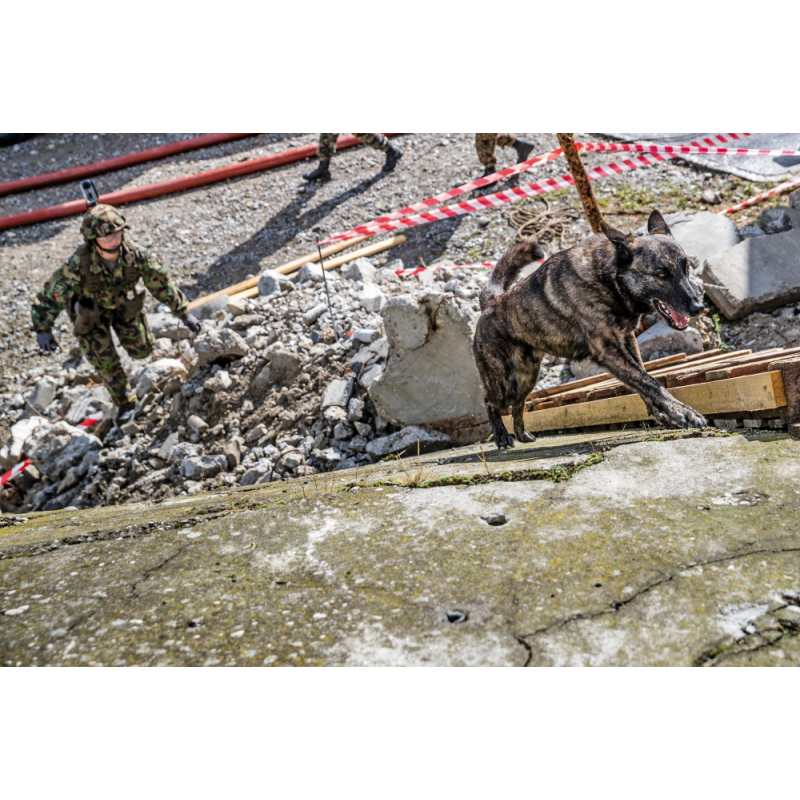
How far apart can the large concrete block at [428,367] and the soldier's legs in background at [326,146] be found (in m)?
6.39

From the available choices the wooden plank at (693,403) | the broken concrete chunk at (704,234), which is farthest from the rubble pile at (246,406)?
the broken concrete chunk at (704,234)

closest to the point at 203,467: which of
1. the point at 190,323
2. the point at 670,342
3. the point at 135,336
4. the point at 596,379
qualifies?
the point at 190,323

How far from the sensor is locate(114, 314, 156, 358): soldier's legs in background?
680cm

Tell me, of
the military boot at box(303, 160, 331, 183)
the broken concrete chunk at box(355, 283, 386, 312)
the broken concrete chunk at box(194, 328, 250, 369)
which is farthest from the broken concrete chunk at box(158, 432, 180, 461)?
the military boot at box(303, 160, 331, 183)

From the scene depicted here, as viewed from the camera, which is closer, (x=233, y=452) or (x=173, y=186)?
(x=233, y=452)

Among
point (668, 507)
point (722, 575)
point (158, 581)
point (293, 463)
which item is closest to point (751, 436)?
point (668, 507)

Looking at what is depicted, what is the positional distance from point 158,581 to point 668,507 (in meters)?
1.87

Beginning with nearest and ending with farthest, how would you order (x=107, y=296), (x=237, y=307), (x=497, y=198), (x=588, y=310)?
1. (x=588, y=310)
2. (x=107, y=296)
3. (x=237, y=307)
4. (x=497, y=198)

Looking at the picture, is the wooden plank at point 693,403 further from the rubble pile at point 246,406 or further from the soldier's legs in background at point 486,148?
the soldier's legs in background at point 486,148

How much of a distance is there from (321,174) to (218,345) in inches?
229

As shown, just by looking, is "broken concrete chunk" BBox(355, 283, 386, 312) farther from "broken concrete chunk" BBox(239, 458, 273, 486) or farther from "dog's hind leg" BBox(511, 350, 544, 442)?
"dog's hind leg" BBox(511, 350, 544, 442)

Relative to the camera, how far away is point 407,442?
5523 millimetres

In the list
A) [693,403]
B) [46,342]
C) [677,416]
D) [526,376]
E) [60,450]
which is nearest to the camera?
[677,416]

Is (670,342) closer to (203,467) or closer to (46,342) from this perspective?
(203,467)
